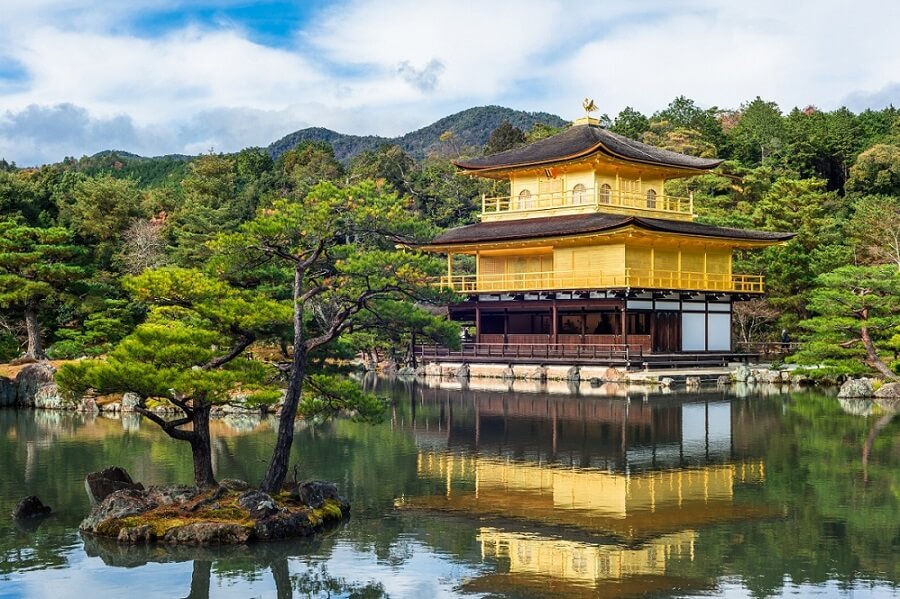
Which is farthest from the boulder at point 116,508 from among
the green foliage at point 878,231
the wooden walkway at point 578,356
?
the green foliage at point 878,231

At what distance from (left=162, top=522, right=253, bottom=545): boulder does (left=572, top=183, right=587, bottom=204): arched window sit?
3265 centimetres

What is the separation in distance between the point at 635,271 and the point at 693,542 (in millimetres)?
28180

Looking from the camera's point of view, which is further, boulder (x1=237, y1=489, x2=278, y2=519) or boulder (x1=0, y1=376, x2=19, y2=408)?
boulder (x1=0, y1=376, x2=19, y2=408)

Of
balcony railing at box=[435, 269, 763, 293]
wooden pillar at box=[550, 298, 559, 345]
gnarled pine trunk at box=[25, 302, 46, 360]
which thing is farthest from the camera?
wooden pillar at box=[550, 298, 559, 345]

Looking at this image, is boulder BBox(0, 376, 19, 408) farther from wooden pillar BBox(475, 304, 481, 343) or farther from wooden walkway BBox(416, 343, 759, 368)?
wooden pillar BBox(475, 304, 481, 343)

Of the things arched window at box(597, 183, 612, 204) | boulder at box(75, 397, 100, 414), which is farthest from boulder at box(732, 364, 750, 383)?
boulder at box(75, 397, 100, 414)

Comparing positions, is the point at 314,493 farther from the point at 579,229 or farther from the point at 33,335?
the point at 579,229

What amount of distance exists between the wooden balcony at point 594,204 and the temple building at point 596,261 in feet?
0.17

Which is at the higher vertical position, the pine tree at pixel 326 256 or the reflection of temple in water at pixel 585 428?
the pine tree at pixel 326 256

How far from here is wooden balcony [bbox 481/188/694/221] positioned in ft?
144

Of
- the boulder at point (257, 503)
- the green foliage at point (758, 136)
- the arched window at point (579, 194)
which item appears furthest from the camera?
the green foliage at point (758, 136)

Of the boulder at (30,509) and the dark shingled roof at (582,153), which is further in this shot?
the dark shingled roof at (582,153)

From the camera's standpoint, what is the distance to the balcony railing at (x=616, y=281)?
40.1 meters

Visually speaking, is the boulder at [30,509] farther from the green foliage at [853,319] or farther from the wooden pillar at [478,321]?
the wooden pillar at [478,321]
